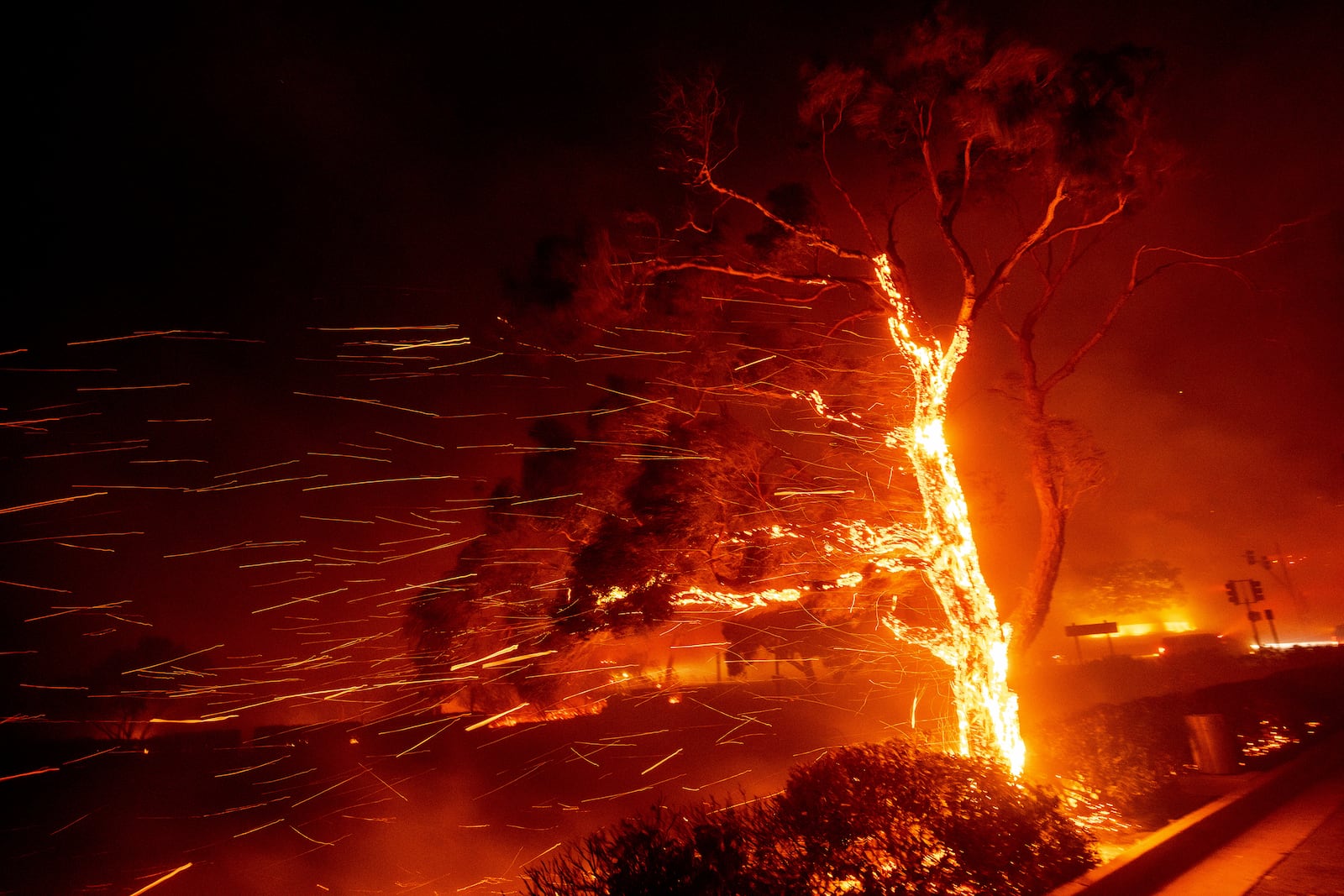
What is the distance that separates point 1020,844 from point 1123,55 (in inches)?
372

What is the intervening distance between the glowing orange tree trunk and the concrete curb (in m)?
1.62

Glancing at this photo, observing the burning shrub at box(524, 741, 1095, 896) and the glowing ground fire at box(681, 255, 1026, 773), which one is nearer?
the burning shrub at box(524, 741, 1095, 896)

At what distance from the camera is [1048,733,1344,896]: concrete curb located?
20.5ft

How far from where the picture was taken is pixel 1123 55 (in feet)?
32.4

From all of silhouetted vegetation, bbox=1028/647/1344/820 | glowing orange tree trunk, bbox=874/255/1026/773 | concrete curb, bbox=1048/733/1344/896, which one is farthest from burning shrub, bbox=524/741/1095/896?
silhouetted vegetation, bbox=1028/647/1344/820

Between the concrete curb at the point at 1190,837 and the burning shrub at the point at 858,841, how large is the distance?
0.23m

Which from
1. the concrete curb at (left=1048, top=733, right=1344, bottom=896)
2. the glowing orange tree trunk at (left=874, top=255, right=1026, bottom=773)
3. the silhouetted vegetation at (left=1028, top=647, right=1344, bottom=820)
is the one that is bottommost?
the concrete curb at (left=1048, top=733, right=1344, bottom=896)

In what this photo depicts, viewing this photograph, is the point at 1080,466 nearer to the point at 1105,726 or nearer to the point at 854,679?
the point at 1105,726

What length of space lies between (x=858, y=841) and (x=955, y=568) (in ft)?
15.0

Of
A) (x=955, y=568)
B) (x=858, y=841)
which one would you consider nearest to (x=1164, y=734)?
(x=955, y=568)

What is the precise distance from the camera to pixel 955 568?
9.55 metres

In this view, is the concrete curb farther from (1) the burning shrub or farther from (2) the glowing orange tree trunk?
(2) the glowing orange tree trunk

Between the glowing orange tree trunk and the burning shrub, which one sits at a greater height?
the glowing orange tree trunk

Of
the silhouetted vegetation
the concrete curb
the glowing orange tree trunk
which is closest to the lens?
the concrete curb
